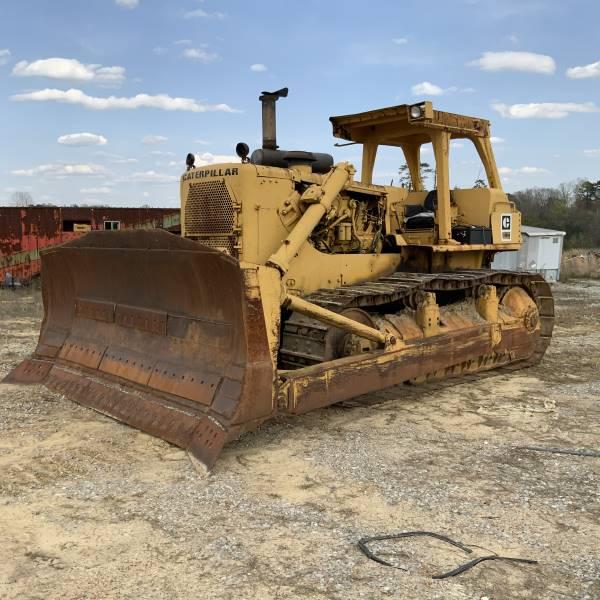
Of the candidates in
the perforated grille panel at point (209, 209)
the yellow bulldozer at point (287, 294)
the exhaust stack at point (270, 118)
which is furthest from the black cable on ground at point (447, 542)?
the exhaust stack at point (270, 118)

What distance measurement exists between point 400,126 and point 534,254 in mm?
14598

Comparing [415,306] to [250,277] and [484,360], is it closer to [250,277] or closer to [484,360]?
[484,360]

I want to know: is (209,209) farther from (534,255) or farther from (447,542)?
(534,255)

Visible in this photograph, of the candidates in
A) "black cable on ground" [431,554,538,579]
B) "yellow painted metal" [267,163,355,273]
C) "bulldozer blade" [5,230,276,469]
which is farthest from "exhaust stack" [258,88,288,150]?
"black cable on ground" [431,554,538,579]

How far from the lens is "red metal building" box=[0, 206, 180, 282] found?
17.0m

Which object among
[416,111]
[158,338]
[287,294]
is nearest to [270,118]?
[416,111]

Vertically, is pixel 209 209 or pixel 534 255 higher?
pixel 209 209

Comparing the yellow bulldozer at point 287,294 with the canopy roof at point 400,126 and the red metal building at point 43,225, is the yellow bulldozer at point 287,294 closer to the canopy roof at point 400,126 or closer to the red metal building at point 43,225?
the canopy roof at point 400,126

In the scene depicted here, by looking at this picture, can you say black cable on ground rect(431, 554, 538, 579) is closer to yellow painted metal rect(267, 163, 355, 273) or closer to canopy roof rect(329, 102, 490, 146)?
yellow painted metal rect(267, 163, 355, 273)

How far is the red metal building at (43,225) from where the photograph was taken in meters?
17.0

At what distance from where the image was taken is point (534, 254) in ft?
68.8

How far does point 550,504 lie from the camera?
400 centimetres

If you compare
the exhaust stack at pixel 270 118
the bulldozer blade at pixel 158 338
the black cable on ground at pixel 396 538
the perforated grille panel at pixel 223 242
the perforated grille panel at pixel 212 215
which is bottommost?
the black cable on ground at pixel 396 538

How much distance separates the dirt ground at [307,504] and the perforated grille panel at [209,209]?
6.49 ft
